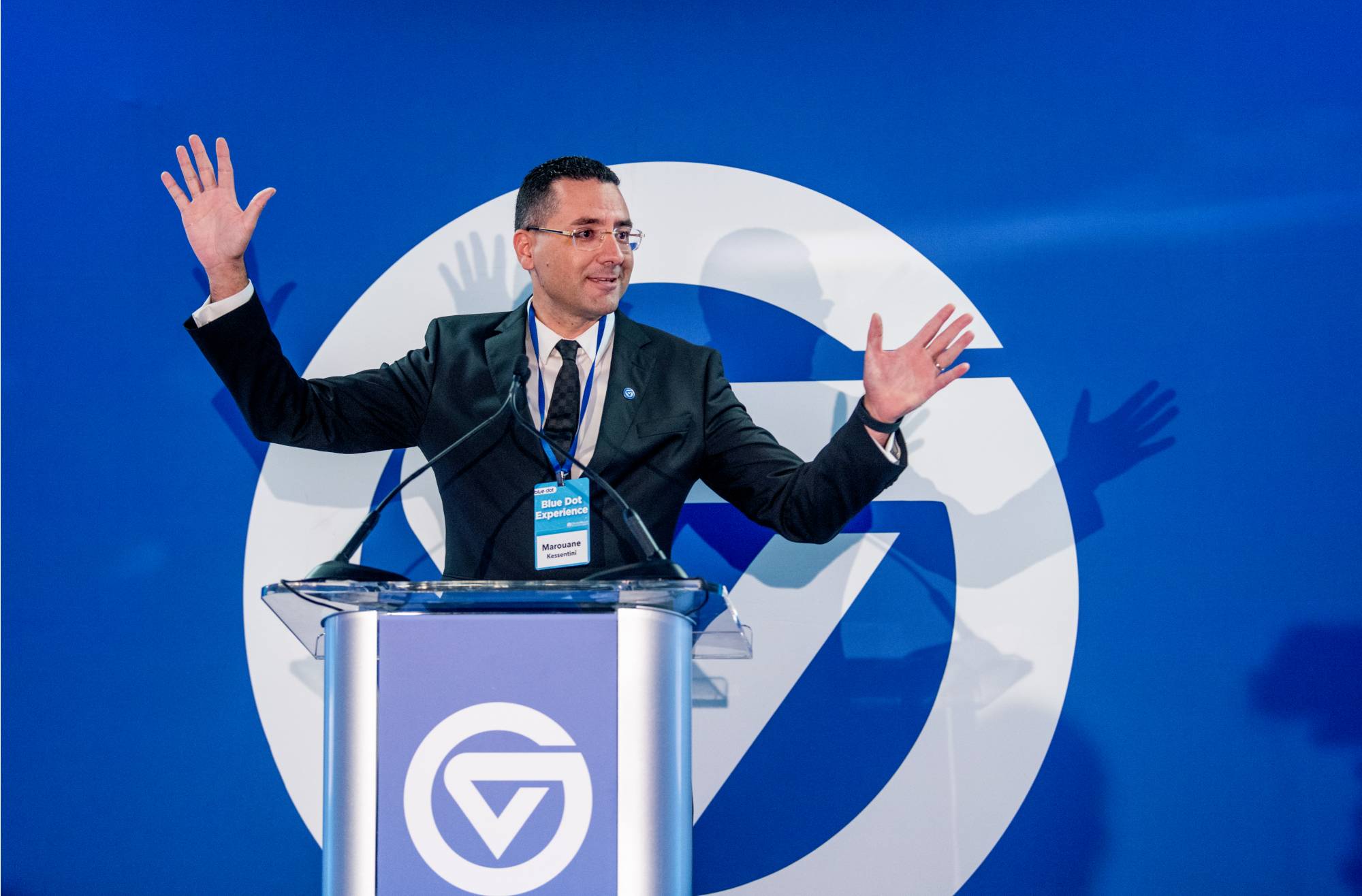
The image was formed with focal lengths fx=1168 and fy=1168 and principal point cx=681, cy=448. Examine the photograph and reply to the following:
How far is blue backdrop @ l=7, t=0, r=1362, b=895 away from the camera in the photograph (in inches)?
101

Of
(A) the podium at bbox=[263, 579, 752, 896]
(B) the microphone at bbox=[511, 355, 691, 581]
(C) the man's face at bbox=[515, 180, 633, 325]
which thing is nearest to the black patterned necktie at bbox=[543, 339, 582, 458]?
(C) the man's face at bbox=[515, 180, 633, 325]

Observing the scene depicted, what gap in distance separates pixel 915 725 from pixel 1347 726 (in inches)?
36.4

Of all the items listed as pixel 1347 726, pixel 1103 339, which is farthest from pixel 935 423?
pixel 1347 726

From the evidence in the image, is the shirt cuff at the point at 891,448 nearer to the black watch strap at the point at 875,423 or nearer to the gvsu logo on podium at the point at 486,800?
the black watch strap at the point at 875,423

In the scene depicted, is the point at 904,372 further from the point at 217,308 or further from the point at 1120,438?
the point at 217,308

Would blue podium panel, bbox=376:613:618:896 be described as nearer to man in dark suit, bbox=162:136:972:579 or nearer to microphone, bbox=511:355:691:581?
microphone, bbox=511:355:691:581

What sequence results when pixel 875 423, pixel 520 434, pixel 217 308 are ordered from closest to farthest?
pixel 875 423 < pixel 217 308 < pixel 520 434

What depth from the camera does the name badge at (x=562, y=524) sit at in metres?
2.06

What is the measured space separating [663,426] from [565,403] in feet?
0.65

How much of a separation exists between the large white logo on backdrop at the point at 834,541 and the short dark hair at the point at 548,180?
0.32 m

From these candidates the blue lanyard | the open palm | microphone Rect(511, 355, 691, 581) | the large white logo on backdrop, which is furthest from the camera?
the large white logo on backdrop

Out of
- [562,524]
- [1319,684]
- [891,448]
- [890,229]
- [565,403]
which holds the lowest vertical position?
[1319,684]

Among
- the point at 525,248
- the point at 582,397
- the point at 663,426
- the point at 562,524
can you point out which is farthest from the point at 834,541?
the point at 525,248

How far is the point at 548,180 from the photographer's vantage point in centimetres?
248
